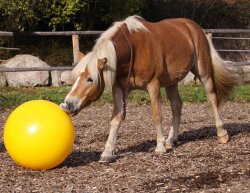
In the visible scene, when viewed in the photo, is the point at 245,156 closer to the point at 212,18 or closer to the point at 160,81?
the point at 160,81

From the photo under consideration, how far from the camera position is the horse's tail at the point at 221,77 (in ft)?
25.4

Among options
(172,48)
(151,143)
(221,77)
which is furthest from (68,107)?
(221,77)

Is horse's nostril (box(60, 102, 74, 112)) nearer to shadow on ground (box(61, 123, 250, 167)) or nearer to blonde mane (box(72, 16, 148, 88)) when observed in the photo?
blonde mane (box(72, 16, 148, 88))

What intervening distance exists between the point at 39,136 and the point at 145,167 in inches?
45.7

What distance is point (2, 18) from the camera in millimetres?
19250

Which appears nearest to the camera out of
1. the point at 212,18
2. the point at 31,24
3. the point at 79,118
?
the point at 79,118

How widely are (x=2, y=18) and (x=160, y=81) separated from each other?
1331 centimetres

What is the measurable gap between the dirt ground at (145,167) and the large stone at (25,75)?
7112mm

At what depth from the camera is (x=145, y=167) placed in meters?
6.10

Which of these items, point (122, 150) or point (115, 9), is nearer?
point (122, 150)

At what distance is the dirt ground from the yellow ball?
6.7 inches

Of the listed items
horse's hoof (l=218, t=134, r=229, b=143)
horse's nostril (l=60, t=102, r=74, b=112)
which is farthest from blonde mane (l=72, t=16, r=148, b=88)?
horse's hoof (l=218, t=134, r=229, b=143)

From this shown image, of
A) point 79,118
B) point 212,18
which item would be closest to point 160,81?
point 79,118

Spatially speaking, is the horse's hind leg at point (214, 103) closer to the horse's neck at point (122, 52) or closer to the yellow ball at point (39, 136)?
the horse's neck at point (122, 52)
